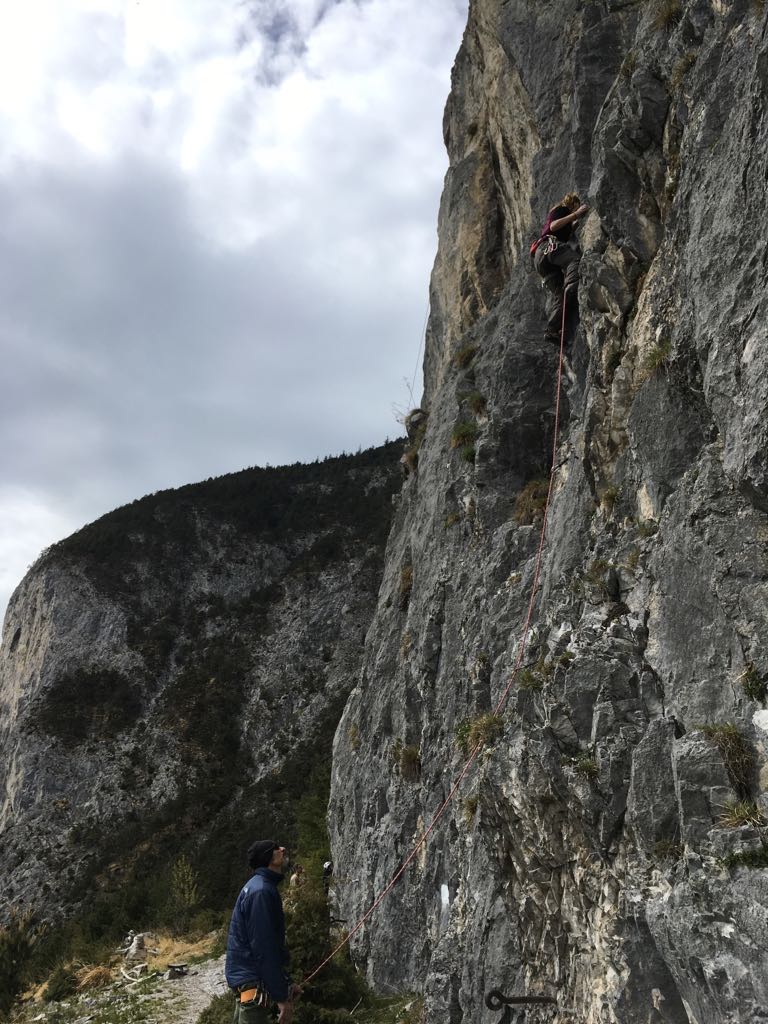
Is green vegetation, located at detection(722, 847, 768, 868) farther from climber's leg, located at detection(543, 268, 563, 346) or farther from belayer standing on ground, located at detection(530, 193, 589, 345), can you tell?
climber's leg, located at detection(543, 268, 563, 346)

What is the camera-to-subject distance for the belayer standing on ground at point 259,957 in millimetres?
5348

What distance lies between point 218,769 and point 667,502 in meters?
36.9

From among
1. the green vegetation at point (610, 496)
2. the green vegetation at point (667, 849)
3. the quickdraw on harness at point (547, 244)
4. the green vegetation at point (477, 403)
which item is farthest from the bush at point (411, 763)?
the quickdraw on harness at point (547, 244)

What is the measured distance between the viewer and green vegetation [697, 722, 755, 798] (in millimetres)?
4602

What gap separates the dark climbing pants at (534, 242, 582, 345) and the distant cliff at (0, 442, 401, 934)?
2597cm

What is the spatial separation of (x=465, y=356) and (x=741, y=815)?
1322 centimetres

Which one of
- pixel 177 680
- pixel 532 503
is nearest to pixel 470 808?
pixel 532 503

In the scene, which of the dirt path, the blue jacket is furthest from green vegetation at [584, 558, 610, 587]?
the dirt path

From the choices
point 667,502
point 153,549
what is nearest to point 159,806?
point 153,549

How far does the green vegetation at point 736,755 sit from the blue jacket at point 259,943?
11.0 feet

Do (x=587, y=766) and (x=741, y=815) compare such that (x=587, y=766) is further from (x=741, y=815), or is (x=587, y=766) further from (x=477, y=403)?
(x=477, y=403)

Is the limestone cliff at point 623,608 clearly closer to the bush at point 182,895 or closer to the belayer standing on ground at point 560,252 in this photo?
the belayer standing on ground at point 560,252

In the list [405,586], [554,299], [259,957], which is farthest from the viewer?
[405,586]

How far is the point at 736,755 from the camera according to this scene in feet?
15.4
